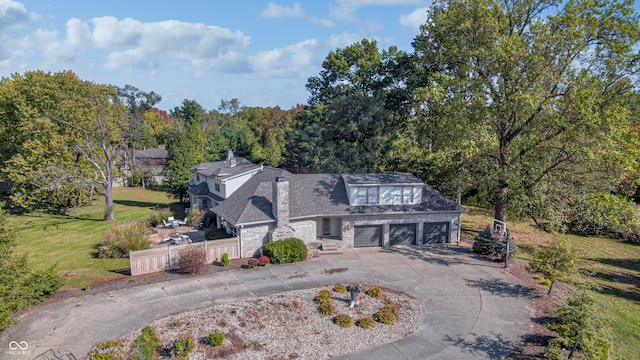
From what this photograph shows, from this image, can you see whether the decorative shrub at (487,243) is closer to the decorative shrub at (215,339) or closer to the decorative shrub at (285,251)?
the decorative shrub at (285,251)

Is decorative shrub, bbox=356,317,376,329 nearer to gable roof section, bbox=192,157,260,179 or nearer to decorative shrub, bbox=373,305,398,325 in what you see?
decorative shrub, bbox=373,305,398,325

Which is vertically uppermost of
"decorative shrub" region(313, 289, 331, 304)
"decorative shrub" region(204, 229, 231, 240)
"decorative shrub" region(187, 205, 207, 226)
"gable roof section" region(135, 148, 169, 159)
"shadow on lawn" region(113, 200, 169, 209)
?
"gable roof section" region(135, 148, 169, 159)

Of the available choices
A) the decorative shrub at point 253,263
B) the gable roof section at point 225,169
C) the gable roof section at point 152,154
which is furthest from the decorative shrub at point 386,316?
the gable roof section at point 152,154

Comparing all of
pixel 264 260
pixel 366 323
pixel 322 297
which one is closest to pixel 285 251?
pixel 264 260

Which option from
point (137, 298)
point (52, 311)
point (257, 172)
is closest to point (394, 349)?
point (137, 298)

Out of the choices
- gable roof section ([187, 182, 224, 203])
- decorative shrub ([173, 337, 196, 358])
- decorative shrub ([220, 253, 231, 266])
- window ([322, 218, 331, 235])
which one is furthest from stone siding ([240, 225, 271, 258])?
decorative shrub ([173, 337, 196, 358])

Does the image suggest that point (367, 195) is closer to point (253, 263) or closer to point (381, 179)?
point (381, 179)
